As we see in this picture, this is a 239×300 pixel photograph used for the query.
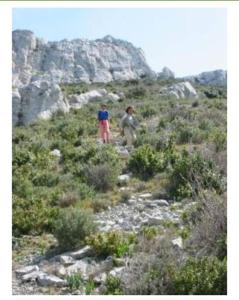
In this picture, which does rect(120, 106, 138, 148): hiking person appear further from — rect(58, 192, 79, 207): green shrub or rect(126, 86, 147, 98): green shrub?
rect(126, 86, 147, 98): green shrub

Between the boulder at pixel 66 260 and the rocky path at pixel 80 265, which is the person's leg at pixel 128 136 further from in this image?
the boulder at pixel 66 260

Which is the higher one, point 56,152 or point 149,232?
point 56,152

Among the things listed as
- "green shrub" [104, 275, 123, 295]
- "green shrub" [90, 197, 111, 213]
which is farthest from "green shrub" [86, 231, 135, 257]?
"green shrub" [90, 197, 111, 213]

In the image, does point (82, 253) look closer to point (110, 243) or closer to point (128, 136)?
point (110, 243)

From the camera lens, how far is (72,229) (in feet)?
26.0

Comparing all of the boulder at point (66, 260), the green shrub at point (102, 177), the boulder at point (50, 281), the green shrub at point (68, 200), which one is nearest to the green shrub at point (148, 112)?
the green shrub at point (102, 177)

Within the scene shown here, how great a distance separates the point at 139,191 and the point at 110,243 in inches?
149

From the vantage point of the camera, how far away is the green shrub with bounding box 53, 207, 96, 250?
26.0ft

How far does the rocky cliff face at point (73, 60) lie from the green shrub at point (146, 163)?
230 ft

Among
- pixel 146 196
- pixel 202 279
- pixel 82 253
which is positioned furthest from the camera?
pixel 146 196

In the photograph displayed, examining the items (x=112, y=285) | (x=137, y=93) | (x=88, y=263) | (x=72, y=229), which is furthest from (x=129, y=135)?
(x=137, y=93)

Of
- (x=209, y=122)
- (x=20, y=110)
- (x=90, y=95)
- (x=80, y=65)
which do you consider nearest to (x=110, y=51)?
(x=80, y=65)

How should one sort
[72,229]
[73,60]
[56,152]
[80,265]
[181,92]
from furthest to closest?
[73,60]
[181,92]
[56,152]
[72,229]
[80,265]

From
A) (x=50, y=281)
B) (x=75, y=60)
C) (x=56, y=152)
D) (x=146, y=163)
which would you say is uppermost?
(x=75, y=60)
